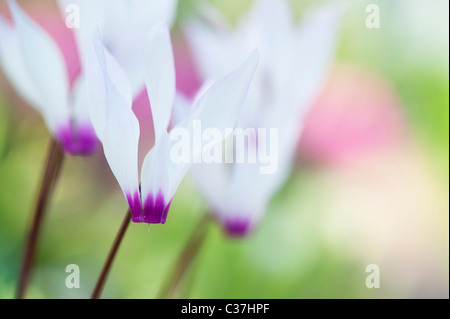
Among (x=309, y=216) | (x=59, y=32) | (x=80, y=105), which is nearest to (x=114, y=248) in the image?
(x=80, y=105)

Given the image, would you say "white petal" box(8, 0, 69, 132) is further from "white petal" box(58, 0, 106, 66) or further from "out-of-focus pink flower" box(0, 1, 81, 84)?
"out-of-focus pink flower" box(0, 1, 81, 84)

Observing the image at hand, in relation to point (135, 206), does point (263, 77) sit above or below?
above

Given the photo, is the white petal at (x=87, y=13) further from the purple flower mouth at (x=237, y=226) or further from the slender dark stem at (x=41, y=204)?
the purple flower mouth at (x=237, y=226)

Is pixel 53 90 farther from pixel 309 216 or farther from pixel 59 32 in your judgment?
pixel 309 216

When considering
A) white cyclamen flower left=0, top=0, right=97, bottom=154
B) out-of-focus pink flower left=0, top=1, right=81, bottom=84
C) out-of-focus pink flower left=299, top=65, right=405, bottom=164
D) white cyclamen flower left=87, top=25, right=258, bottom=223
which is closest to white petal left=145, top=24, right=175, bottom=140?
white cyclamen flower left=87, top=25, right=258, bottom=223

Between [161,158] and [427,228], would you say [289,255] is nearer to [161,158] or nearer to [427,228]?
[427,228]

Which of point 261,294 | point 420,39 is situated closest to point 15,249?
point 261,294

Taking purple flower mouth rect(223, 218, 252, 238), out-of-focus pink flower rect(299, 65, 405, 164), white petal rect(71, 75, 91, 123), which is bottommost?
purple flower mouth rect(223, 218, 252, 238)
